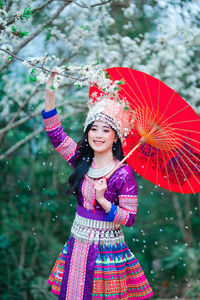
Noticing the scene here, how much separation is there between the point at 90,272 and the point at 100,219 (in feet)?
0.86

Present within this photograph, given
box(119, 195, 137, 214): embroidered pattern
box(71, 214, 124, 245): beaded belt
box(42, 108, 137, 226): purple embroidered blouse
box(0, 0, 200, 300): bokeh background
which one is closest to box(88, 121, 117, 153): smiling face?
box(42, 108, 137, 226): purple embroidered blouse

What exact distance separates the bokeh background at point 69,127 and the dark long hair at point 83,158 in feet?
3.68

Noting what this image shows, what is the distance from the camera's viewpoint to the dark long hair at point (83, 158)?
82.7 inches

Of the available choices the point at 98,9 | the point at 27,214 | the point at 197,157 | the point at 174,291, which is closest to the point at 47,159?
the point at 27,214

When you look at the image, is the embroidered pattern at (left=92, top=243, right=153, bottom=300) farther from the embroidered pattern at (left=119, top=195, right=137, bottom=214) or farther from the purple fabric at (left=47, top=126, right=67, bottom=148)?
the purple fabric at (left=47, top=126, right=67, bottom=148)

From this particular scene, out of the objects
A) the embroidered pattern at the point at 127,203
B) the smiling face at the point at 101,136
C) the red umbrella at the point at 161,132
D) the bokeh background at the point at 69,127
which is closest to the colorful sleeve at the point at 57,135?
the smiling face at the point at 101,136

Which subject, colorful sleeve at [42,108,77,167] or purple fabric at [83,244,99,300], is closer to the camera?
purple fabric at [83,244,99,300]

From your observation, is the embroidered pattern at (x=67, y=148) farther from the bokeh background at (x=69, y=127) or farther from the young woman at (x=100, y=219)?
the bokeh background at (x=69, y=127)

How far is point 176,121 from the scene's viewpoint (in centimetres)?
200

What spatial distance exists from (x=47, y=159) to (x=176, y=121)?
206 centimetres

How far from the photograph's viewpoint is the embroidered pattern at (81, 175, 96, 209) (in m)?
2.03

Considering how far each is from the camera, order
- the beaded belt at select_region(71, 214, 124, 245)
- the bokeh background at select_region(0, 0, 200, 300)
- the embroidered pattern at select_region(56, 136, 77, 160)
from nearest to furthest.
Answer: the beaded belt at select_region(71, 214, 124, 245), the embroidered pattern at select_region(56, 136, 77, 160), the bokeh background at select_region(0, 0, 200, 300)

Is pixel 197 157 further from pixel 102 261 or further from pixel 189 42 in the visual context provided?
pixel 189 42

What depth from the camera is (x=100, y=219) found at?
6.64ft
